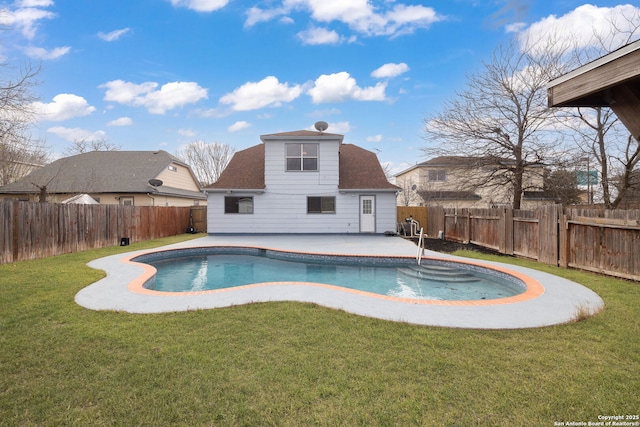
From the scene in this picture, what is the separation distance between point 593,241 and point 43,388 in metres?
10.0

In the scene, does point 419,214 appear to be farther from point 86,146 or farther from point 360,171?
point 86,146

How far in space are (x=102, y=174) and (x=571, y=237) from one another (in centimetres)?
2662

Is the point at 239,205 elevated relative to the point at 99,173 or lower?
lower

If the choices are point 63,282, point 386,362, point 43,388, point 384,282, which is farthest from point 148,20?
point 386,362

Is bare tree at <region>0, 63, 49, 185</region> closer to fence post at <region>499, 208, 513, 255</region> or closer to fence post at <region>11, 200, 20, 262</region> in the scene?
fence post at <region>11, 200, 20, 262</region>

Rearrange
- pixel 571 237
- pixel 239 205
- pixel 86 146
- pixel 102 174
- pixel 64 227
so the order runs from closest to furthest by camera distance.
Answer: pixel 571 237, pixel 64 227, pixel 239 205, pixel 102 174, pixel 86 146

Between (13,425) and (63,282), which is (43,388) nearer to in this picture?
(13,425)

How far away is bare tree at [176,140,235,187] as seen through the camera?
3997cm

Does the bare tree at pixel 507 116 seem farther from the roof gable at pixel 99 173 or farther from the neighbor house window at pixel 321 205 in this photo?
the roof gable at pixel 99 173

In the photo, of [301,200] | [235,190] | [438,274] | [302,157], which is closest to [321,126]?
[302,157]

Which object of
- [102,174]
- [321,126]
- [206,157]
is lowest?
[102,174]

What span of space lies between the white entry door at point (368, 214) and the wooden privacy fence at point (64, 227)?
10.6 m

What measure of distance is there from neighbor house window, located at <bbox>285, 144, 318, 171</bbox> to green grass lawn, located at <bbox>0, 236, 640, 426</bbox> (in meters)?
12.7

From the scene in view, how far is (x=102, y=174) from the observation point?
2291cm
